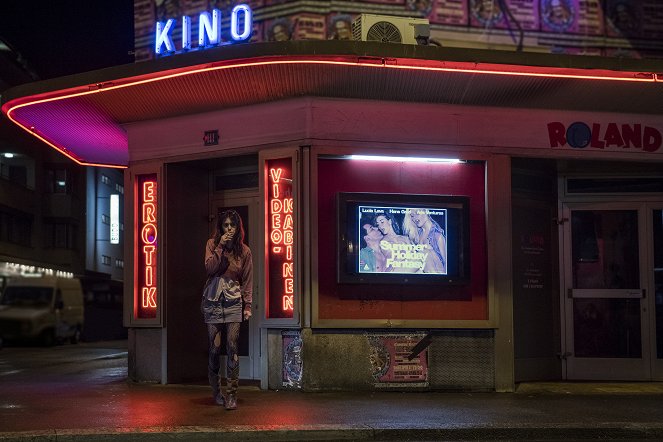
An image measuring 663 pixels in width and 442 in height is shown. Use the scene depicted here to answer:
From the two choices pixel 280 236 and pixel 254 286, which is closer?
pixel 280 236

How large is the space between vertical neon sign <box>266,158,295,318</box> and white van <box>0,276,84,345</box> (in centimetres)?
2114

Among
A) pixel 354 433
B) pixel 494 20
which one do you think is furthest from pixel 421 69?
pixel 354 433

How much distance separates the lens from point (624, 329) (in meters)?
12.1

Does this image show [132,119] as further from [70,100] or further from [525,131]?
[525,131]

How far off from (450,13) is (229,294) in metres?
6.27

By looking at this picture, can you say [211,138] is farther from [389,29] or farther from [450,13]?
[450,13]

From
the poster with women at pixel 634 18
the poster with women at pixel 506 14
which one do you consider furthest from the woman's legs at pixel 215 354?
the poster with women at pixel 634 18

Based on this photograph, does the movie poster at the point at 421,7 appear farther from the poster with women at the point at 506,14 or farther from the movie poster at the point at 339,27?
the movie poster at the point at 339,27

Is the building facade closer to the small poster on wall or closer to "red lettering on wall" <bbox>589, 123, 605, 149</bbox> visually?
the small poster on wall

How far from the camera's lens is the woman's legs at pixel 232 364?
8742 mm

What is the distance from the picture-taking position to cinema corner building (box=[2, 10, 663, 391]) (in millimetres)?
10070

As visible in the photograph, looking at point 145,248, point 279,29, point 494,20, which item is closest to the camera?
point 145,248

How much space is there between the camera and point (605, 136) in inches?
442

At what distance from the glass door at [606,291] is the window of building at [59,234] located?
37755mm
